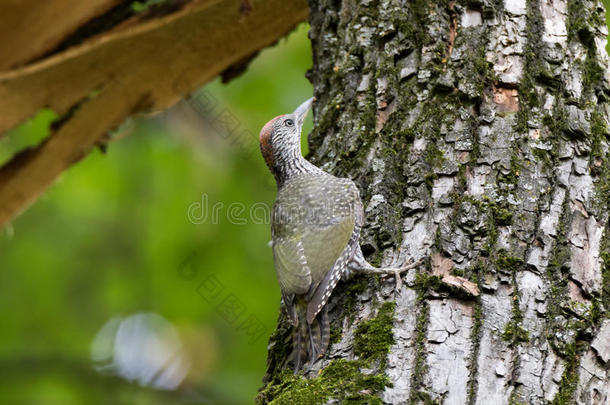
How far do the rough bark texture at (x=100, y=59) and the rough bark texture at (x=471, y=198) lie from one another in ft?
3.41

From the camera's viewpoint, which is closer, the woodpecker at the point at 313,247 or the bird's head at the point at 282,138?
the woodpecker at the point at 313,247

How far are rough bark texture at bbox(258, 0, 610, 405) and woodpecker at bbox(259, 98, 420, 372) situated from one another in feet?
0.28

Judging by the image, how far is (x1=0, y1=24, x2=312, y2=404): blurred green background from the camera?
7.48 m

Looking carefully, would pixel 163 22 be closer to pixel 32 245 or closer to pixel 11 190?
pixel 11 190

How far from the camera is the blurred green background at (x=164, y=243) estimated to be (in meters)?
7.48

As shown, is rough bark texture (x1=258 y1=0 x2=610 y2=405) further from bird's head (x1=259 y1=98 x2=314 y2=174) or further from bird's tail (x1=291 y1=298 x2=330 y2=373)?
bird's head (x1=259 y1=98 x2=314 y2=174)

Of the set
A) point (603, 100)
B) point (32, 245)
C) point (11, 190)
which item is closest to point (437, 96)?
point (603, 100)

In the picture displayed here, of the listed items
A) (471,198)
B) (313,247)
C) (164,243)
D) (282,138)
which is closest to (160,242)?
(164,243)

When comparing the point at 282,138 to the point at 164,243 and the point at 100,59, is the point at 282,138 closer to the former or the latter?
the point at 100,59

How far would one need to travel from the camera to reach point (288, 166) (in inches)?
198

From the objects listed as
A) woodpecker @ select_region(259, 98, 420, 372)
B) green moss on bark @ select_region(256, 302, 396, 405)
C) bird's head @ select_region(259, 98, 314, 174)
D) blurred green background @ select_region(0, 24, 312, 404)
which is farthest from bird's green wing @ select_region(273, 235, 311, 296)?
blurred green background @ select_region(0, 24, 312, 404)

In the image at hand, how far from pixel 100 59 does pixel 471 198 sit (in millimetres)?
2856

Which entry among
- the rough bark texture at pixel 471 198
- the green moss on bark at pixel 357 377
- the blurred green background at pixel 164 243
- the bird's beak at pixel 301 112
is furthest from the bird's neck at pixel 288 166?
the blurred green background at pixel 164 243

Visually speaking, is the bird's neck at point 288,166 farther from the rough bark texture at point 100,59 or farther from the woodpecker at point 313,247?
the rough bark texture at point 100,59
